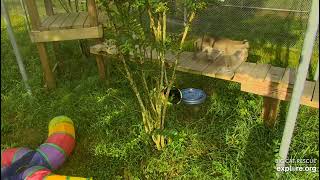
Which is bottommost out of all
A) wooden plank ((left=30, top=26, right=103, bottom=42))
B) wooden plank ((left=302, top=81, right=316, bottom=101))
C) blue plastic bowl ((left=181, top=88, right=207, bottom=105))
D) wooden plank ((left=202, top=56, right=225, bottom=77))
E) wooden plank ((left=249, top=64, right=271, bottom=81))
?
blue plastic bowl ((left=181, top=88, right=207, bottom=105))

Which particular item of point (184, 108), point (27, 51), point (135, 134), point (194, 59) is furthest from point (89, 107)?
point (27, 51)

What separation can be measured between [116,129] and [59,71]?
2.20m

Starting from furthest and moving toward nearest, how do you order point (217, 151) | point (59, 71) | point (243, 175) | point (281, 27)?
point (281, 27)
point (59, 71)
point (217, 151)
point (243, 175)

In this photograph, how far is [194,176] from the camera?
3.43 m

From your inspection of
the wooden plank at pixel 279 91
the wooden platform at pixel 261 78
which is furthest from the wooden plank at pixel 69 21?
the wooden plank at pixel 279 91

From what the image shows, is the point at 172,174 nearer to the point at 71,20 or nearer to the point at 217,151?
the point at 217,151

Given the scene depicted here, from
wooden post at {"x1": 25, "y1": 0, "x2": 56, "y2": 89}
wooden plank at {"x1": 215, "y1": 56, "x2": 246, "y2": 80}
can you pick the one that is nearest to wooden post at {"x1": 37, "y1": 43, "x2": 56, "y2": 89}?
wooden post at {"x1": 25, "y1": 0, "x2": 56, "y2": 89}

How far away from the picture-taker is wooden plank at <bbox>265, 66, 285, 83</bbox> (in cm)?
376

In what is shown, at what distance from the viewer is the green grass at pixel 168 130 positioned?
3535 mm

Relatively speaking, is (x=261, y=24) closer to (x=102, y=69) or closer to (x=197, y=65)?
(x=197, y=65)

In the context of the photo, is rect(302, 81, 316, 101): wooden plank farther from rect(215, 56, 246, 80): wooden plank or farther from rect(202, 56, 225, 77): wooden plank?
rect(202, 56, 225, 77): wooden plank

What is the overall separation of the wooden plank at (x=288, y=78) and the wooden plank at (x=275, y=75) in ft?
0.15

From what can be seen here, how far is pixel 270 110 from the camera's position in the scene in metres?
3.95

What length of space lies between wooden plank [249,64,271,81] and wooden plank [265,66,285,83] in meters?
0.05
